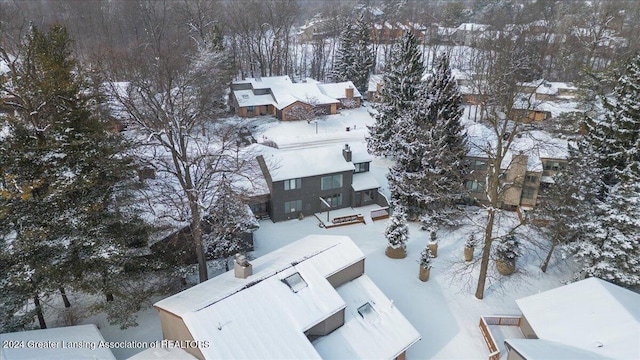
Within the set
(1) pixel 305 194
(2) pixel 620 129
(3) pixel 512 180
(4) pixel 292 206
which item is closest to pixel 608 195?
(2) pixel 620 129

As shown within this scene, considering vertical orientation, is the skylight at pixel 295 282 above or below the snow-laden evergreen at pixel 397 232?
above

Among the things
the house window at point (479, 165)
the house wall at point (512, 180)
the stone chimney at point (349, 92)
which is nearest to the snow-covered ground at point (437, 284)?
the house wall at point (512, 180)

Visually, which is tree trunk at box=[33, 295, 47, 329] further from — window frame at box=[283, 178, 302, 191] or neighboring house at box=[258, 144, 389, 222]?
window frame at box=[283, 178, 302, 191]

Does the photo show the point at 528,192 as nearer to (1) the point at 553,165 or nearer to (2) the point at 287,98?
(1) the point at 553,165

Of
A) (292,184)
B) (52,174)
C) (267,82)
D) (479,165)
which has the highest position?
(267,82)

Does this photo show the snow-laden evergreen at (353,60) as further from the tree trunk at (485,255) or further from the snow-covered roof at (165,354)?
the snow-covered roof at (165,354)

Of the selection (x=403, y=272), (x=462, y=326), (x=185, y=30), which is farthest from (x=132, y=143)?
(x=185, y=30)
